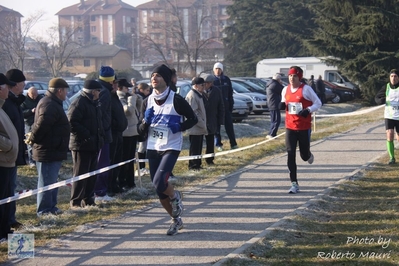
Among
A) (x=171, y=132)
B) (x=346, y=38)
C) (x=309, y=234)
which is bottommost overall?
(x=309, y=234)

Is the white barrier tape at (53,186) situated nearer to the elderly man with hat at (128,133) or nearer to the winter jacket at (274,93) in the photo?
the elderly man with hat at (128,133)

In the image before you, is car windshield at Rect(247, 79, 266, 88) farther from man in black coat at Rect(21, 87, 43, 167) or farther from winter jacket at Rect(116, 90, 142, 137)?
winter jacket at Rect(116, 90, 142, 137)

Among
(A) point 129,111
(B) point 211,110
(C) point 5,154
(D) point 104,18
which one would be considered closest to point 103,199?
(A) point 129,111

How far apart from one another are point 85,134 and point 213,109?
5.07 m

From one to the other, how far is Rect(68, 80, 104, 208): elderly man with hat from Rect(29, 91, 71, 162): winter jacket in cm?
39

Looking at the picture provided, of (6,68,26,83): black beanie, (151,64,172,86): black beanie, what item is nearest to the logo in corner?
(6,68,26,83): black beanie

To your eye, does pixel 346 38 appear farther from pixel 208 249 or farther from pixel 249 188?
pixel 208 249

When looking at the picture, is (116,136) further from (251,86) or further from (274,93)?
(251,86)

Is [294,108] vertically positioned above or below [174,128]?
above

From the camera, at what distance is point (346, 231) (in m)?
7.77

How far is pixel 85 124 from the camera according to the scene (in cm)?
890

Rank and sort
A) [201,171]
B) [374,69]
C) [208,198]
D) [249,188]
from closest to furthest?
1. [208,198]
2. [249,188]
3. [201,171]
4. [374,69]

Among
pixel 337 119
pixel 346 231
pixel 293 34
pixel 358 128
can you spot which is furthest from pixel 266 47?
pixel 346 231

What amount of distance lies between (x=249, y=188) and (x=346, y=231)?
3.19 metres
